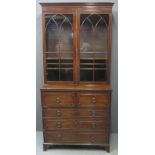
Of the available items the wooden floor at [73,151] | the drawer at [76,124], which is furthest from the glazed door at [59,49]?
the wooden floor at [73,151]

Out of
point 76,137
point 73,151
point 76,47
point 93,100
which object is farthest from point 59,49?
point 73,151

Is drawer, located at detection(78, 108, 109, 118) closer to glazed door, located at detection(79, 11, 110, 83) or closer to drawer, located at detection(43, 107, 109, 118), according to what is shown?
drawer, located at detection(43, 107, 109, 118)

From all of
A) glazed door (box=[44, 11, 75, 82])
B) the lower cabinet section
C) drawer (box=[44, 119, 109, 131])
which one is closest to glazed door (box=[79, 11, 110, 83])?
glazed door (box=[44, 11, 75, 82])

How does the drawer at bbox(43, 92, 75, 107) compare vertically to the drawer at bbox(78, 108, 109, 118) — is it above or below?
above

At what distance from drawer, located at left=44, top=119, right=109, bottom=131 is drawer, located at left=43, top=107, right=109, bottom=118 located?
0.20 feet

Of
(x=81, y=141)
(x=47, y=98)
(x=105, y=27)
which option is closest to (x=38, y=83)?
(x=47, y=98)

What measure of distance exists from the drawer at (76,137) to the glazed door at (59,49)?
66cm

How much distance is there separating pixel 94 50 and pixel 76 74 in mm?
386

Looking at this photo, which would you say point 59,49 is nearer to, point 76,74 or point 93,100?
point 76,74

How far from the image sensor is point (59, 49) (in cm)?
259

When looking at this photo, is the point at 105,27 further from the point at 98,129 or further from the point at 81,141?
the point at 81,141

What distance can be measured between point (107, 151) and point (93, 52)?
1230mm

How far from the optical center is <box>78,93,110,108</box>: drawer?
96.2 inches

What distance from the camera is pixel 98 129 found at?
2.50 meters
